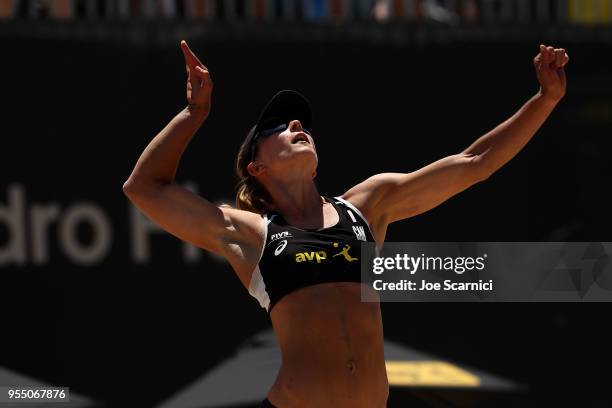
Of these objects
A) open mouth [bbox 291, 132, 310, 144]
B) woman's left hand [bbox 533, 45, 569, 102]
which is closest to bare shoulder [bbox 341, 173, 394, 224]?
open mouth [bbox 291, 132, 310, 144]

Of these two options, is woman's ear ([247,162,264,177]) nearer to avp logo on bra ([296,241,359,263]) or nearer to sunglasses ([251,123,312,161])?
sunglasses ([251,123,312,161])

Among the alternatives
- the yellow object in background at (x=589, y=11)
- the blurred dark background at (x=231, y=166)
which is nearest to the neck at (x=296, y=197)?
the blurred dark background at (x=231, y=166)

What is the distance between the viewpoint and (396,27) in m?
6.49

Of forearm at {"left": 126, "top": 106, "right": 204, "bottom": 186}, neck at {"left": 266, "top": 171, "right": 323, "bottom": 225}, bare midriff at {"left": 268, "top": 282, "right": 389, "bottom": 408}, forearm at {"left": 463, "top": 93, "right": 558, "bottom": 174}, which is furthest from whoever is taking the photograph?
neck at {"left": 266, "top": 171, "right": 323, "bottom": 225}

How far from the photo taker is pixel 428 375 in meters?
6.04

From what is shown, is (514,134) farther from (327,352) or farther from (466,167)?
(327,352)

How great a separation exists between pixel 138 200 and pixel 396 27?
299 cm

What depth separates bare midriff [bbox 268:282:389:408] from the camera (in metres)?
3.81

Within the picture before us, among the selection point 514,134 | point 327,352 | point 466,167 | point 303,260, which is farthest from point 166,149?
point 514,134

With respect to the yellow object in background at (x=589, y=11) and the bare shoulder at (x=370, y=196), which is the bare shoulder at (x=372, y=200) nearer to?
the bare shoulder at (x=370, y=196)

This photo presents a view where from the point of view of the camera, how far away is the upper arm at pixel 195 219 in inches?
155

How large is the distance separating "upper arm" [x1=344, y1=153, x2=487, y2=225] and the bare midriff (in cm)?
43

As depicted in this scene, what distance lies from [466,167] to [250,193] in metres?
0.85

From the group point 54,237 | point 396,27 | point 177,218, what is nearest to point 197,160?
point 54,237
